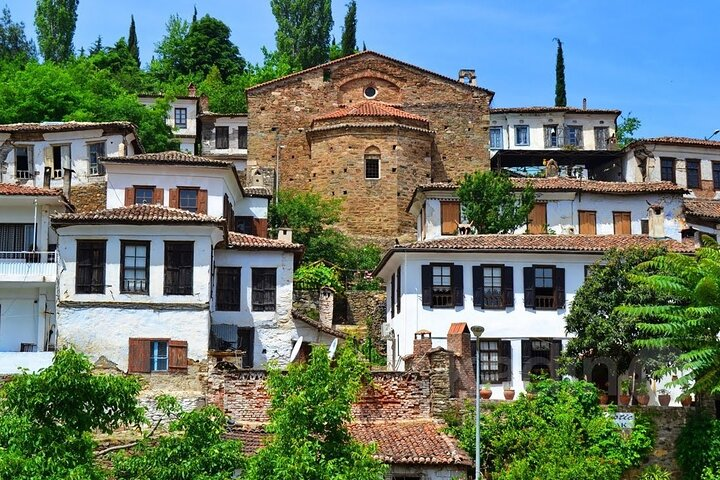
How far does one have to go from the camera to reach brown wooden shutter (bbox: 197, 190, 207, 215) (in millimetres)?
45781

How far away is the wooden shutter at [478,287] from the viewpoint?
41188 millimetres

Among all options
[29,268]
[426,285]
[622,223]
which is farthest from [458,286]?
[29,268]

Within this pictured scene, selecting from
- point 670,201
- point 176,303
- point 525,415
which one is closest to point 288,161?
point 670,201

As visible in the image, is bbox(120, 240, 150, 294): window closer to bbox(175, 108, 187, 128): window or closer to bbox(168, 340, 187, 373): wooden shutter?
bbox(168, 340, 187, 373): wooden shutter

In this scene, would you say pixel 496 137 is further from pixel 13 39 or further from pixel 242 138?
pixel 13 39

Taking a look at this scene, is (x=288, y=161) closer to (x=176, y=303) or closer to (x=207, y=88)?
(x=207, y=88)

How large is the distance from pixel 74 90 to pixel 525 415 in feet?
125

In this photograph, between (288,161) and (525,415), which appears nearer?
(525,415)

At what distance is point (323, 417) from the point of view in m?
25.8

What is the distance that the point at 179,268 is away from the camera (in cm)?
3988

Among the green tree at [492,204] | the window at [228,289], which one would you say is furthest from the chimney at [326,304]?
the green tree at [492,204]

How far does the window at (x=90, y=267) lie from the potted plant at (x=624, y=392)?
1751 centimetres

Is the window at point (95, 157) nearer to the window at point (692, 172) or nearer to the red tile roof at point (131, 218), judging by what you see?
the red tile roof at point (131, 218)

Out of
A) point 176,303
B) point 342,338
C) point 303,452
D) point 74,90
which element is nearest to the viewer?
point 303,452
